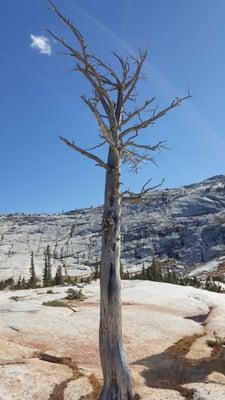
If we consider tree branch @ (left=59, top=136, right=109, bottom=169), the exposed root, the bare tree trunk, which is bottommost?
the exposed root

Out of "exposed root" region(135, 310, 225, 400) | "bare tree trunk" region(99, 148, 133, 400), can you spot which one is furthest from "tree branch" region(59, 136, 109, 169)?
"exposed root" region(135, 310, 225, 400)

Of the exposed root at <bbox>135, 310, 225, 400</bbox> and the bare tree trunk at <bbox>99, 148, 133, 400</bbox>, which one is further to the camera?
the exposed root at <bbox>135, 310, 225, 400</bbox>

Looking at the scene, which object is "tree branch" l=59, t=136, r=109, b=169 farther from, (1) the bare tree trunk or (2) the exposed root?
(2) the exposed root

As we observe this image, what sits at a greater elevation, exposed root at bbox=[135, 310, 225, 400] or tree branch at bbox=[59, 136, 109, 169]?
tree branch at bbox=[59, 136, 109, 169]

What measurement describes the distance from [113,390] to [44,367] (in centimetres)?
675

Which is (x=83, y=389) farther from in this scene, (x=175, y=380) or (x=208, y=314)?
(x=208, y=314)

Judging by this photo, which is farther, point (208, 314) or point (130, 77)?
point (208, 314)

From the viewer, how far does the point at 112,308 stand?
1675cm

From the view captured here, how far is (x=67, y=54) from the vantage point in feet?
61.9

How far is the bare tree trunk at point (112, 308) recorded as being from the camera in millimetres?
16250

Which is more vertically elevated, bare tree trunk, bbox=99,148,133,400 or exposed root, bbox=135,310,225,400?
bare tree trunk, bbox=99,148,133,400

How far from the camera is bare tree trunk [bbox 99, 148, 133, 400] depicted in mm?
16250

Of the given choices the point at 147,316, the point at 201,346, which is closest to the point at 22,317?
the point at 147,316

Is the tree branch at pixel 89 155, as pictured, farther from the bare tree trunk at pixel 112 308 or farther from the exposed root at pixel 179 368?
the exposed root at pixel 179 368
